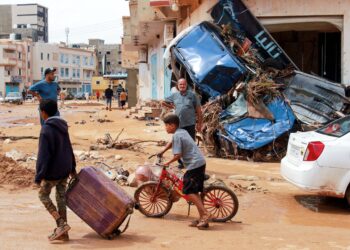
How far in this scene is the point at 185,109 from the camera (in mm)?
9141

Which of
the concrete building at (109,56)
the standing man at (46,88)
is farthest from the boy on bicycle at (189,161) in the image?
the concrete building at (109,56)

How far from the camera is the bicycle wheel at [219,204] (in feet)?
22.2

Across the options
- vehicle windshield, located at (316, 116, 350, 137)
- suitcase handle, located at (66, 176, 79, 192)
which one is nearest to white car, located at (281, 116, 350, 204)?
vehicle windshield, located at (316, 116, 350, 137)

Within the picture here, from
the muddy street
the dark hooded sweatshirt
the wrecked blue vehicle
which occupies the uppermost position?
the wrecked blue vehicle

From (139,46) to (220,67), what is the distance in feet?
73.6

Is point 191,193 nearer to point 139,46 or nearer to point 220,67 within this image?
point 220,67

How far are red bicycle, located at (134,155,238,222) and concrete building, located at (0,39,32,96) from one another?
8208 cm

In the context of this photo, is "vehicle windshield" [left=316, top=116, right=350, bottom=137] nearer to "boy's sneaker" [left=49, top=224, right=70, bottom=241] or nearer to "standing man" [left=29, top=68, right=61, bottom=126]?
"boy's sneaker" [left=49, top=224, right=70, bottom=241]

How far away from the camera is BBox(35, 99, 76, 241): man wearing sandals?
555cm

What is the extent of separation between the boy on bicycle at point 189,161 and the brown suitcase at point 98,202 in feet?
2.70

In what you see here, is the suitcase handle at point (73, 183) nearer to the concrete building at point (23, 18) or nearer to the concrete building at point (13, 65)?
the concrete building at point (13, 65)

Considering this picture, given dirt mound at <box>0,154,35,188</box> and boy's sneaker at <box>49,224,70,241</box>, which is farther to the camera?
dirt mound at <box>0,154,35,188</box>

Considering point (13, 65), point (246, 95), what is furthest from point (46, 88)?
point (13, 65)

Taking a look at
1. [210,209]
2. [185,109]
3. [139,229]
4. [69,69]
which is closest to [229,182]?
[185,109]
